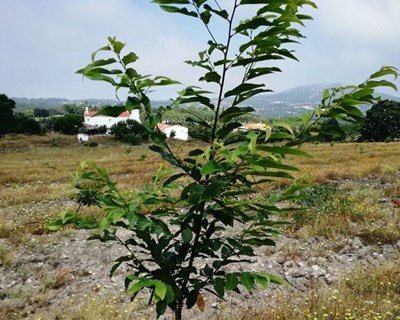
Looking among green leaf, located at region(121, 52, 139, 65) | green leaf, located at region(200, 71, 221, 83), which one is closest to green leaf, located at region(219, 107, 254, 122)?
green leaf, located at region(200, 71, 221, 83)

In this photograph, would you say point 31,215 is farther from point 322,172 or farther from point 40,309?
point 322,172

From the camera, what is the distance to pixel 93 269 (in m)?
8.42

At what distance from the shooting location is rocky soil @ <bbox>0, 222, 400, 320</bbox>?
6.62 metres

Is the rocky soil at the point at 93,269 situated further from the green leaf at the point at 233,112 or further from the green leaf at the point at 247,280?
the green leaf at the point at 233,112

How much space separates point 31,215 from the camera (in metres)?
13.1

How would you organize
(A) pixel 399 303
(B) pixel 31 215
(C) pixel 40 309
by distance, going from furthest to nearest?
(B) pixel 31 215 < (C) pixel 40 309 < (A) pixel 399 303

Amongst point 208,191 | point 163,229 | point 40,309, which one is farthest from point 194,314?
point 208,191

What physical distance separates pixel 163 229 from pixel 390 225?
9267 millimetres

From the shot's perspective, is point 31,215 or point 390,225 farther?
point 31,215

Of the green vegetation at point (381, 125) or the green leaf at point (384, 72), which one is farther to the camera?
the green vegetation at point (381, 125)

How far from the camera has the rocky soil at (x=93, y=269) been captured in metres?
6.62

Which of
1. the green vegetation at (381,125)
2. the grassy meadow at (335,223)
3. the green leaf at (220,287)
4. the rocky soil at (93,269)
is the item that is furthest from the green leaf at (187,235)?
the green vegetation at (381,125)

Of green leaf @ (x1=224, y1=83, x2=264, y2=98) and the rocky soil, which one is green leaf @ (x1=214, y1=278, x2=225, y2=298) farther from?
the rocky soil

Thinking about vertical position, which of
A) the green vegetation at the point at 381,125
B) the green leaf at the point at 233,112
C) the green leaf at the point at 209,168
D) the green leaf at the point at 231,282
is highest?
the green leaf at the point at 233,112
